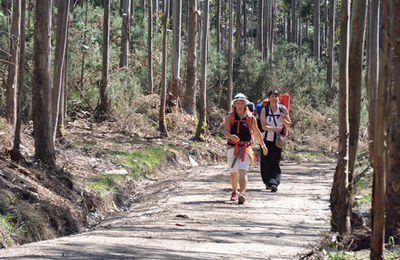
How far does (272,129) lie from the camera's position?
41.7 ft

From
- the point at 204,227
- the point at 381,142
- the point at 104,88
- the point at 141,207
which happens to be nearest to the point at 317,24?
the point at 104,88

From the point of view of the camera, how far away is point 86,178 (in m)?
13.0

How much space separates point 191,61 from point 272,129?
12.0 m

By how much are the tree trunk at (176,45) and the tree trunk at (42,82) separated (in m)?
11.2

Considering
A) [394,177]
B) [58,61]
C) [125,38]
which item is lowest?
[394,177]

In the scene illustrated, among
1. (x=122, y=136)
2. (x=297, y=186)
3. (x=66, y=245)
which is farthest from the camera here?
(x=122, y=136)

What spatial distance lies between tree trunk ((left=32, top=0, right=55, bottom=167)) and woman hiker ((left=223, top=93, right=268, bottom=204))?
11.8ft

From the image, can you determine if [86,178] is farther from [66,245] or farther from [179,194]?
[66,245]

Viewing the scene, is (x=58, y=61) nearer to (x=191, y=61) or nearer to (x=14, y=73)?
(x=14, y=73)

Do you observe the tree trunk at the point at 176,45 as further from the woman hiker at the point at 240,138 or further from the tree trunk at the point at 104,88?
the woman hiker at the point at 240,138

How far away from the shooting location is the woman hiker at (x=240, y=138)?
36.3ft

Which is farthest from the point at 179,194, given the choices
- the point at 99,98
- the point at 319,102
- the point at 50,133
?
the point at 319,102

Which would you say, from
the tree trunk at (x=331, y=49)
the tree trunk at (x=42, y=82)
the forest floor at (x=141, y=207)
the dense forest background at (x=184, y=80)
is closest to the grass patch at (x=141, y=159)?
the forest floor at (x=141, y=207)

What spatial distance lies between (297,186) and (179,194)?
2.89m
